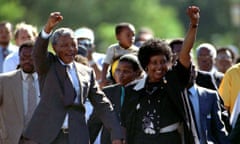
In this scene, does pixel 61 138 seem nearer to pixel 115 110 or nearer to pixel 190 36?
pixel 115 110

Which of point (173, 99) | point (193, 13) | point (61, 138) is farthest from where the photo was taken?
point (61, 138)

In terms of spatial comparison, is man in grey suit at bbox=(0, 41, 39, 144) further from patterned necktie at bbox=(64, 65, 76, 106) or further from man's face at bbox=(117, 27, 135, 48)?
man's face at bbox=(117, 27, 135, 48)

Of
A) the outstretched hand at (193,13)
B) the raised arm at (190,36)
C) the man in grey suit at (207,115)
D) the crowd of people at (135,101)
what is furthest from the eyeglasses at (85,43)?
the outstretched hand at (193,13)

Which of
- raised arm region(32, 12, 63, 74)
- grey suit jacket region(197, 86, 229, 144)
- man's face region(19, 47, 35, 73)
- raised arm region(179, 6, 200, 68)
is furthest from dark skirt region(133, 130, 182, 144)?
man's face region(19, 47, 35, 73)

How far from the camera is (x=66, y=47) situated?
12062mm

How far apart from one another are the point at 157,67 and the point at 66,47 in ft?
3.19

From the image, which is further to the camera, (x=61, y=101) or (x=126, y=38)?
(x=126, y=38)

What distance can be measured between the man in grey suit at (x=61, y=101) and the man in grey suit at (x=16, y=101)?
1.18 meters

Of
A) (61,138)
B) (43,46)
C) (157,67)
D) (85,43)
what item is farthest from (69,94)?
(85,43)

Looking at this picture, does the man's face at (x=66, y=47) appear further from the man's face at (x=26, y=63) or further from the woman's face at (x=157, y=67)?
the man's face at (x=26, y=63)

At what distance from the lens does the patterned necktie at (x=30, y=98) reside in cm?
1338

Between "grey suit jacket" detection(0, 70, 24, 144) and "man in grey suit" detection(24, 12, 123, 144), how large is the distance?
1169 mm

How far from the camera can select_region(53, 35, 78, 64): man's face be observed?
12.1m

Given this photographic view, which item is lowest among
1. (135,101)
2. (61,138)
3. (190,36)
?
(61,138)
